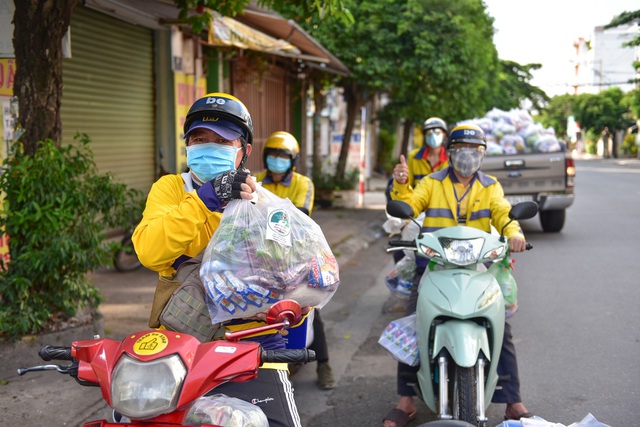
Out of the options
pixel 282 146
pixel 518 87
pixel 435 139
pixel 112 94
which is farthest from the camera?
pixel 518 87

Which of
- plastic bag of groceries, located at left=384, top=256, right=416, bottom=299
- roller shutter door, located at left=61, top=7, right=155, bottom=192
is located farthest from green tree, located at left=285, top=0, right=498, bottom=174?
plastic bag of groceries, located at left=384, top=256, right=416, bottom=299

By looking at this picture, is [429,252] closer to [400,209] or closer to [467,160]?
[400,209]

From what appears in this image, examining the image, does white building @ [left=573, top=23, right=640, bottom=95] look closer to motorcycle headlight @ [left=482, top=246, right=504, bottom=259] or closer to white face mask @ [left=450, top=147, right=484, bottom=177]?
white face mask @ [left=450, top=147, right=484, bottom=177]

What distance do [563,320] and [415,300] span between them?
2828mm

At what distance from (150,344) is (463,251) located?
7.01ft

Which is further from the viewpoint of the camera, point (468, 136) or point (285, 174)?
point (285, 174)

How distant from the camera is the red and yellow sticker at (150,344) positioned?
2021 millimetres

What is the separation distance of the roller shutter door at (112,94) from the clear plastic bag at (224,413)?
654 cm

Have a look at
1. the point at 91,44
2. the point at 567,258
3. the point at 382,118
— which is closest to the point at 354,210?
the point at 382,118

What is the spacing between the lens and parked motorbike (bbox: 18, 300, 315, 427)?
6.46 ft

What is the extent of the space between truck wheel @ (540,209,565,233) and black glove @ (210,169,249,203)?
10367 mm

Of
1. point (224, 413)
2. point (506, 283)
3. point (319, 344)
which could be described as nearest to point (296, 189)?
point (319, 344)

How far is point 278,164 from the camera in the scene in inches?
211

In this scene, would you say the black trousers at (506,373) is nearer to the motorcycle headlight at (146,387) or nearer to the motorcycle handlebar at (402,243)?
the motorcycle handlebar at (402,243)
